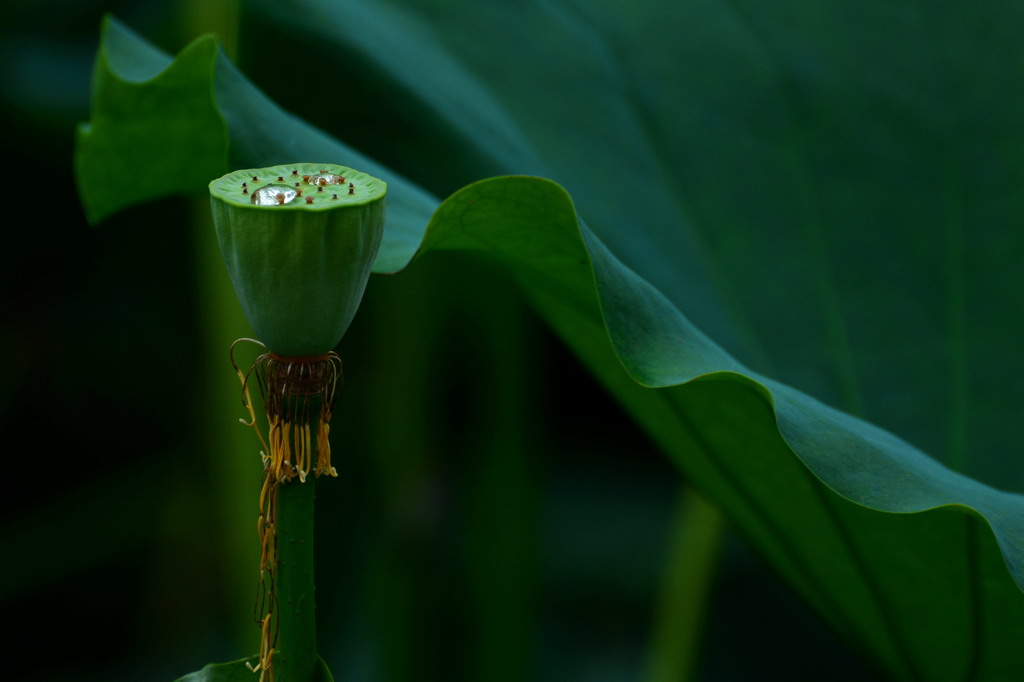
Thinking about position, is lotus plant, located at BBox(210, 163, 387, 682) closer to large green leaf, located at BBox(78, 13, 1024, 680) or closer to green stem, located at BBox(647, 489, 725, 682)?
large green leaf, located at BBox(78, 13, 1024, 680)

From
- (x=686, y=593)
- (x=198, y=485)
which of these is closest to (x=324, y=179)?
(x=686, y=593)

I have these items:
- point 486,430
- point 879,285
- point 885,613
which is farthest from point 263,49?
point 885,613

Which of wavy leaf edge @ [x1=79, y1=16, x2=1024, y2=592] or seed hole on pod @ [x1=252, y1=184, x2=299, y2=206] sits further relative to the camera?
wavy leaf edge @ [x1=79, y1=16, x2=1024, y2=592]

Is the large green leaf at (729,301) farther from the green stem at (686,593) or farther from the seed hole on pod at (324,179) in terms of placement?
the green stem at (686,593)

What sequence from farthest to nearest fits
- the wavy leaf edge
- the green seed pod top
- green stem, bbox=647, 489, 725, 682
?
green stem, bbox=647, 489, 725, 682, the wavy leaf edge, the green seed pod top

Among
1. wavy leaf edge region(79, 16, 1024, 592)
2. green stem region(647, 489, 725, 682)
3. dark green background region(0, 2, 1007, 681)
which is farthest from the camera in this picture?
dark green background region(0, 2, 1007, 681)

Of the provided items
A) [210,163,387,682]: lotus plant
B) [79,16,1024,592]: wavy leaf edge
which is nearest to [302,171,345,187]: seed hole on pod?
[210,163,387,682]: lotus plant
